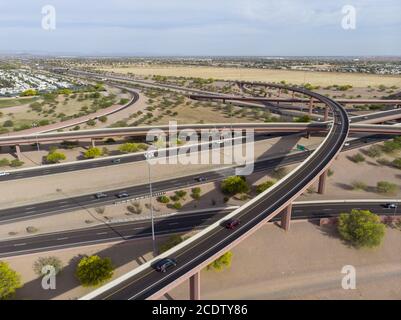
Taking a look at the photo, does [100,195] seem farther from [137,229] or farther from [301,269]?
[301,269]

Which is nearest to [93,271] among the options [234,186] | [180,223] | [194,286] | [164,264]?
[164,264]

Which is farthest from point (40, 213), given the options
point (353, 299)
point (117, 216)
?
point (353, 299)

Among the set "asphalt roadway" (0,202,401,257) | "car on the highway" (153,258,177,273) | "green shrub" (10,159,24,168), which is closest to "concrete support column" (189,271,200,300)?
"car on the highway" (153,258,177,273)

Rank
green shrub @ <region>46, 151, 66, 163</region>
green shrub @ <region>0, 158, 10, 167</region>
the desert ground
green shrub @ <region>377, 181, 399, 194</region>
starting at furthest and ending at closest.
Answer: green shrub @ <region>46, 151, 66, 163</region> → green shrub @ <region>0, 158, 10, 167</region> → green shrub @ <region>377, 181, 399, 194</region> → the desert ground

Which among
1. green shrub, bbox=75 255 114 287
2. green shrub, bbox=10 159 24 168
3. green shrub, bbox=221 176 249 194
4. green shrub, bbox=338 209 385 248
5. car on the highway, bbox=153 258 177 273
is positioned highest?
green shrub, bbox=10 159 24 168

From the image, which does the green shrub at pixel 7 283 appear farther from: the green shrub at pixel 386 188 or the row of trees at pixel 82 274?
the green shrub at pixel 386 188

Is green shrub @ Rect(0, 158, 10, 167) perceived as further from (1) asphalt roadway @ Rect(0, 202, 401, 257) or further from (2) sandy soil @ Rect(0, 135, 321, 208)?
(1) asphalt roadway @ Rect(0, 202, 401, 257)

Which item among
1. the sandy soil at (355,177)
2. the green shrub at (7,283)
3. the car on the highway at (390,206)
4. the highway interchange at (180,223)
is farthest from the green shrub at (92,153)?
the car on the highway at (390,206)
